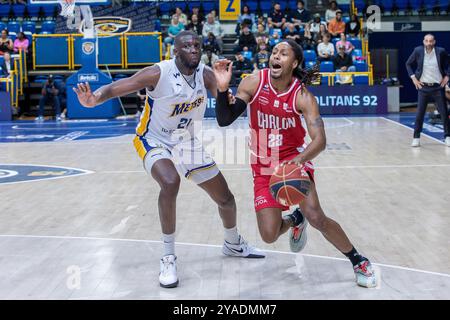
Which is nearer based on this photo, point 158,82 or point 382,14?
point 158,82

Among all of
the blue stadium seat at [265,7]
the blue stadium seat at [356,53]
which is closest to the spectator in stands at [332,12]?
the blue stadium seat at [356,53]

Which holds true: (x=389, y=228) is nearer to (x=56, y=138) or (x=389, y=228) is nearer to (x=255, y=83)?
(x=255, y=83)

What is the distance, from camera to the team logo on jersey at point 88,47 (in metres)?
19.4

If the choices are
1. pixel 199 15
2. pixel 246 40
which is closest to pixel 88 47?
pixel 199 15

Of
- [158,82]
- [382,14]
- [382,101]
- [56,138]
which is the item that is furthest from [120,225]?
[382,14]

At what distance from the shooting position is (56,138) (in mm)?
15219

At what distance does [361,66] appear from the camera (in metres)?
20.8

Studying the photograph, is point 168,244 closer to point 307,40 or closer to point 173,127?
point 173,127

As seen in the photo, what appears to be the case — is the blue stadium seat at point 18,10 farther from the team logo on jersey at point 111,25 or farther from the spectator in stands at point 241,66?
the spectator in stands at point 241,66

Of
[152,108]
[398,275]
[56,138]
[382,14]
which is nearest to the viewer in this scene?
[398,275]

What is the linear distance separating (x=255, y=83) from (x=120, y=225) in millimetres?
2406

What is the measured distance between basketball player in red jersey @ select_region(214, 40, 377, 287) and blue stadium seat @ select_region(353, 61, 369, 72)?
15904 millimetres

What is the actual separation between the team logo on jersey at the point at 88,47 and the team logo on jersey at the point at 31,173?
865 cm

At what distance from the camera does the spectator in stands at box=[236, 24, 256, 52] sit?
21.5m
